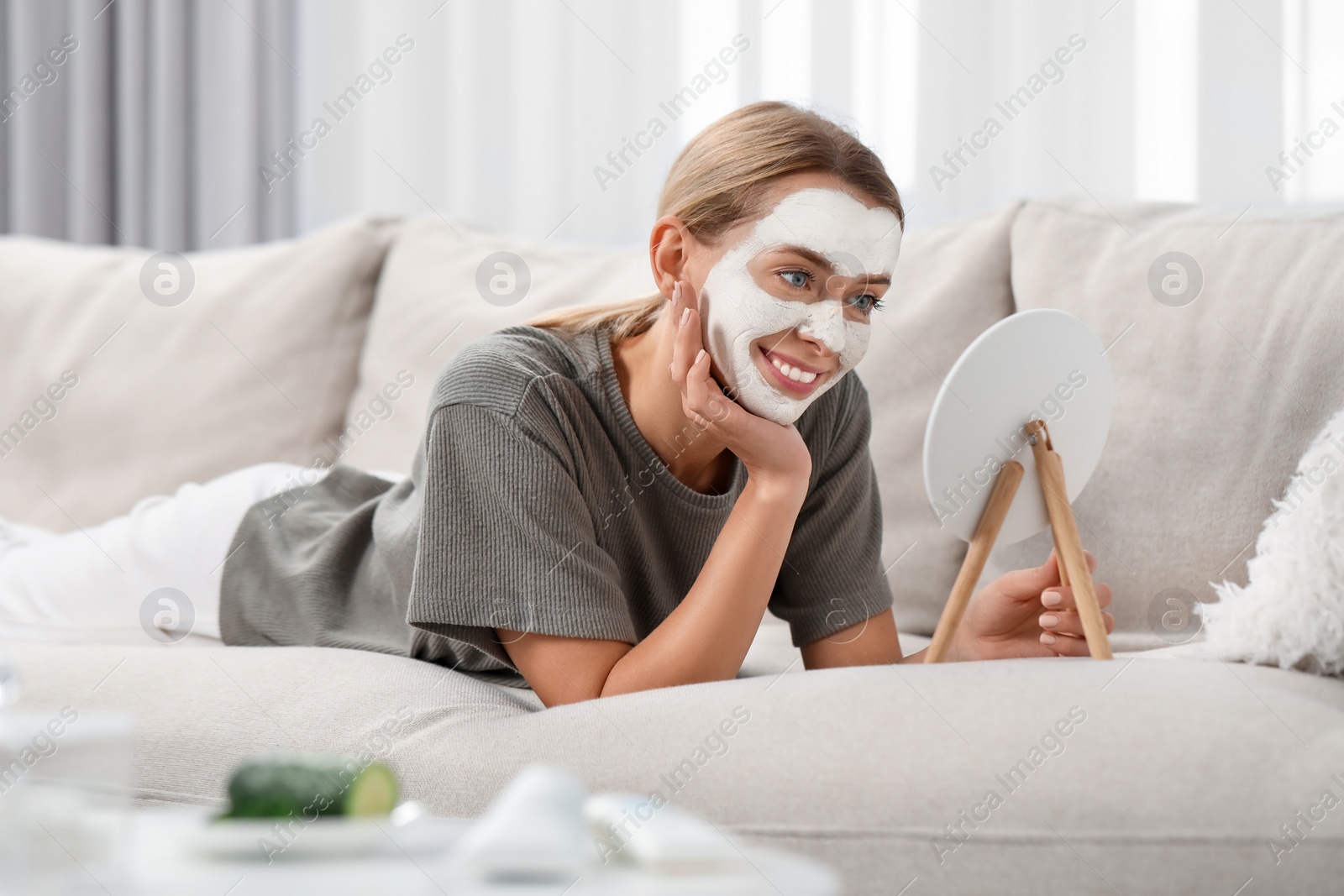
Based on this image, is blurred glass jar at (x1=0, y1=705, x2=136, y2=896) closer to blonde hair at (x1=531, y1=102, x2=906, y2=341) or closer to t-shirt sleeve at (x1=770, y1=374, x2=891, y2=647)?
blonde hair at (x1=531, y1=102, x2=906, y2=341)

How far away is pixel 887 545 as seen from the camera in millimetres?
1382

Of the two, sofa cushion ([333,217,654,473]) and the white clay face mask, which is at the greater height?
the white clay face mask

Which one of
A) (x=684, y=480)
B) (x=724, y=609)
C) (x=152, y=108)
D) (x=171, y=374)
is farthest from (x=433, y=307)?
(x=152, y=108)

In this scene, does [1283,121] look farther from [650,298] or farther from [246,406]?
[246,406]

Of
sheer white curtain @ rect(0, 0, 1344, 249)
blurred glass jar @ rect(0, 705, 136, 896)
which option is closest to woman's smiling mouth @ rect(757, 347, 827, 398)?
blurred glass jar @ rect(0, 705, 136, 896)

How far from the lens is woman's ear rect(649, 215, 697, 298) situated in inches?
40.7

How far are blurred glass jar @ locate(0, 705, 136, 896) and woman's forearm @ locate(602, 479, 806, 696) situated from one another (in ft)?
1.73

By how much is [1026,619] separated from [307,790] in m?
0.83

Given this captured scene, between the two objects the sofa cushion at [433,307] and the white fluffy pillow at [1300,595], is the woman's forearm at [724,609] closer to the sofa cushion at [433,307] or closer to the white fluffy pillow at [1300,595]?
the white fluffy pillow at [1300,595]

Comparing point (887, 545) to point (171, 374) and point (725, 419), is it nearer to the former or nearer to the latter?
point (725, 419)

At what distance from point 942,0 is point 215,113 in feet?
5.40

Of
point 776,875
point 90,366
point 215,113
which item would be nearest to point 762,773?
point 776,875

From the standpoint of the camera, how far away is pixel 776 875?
1.50 feet

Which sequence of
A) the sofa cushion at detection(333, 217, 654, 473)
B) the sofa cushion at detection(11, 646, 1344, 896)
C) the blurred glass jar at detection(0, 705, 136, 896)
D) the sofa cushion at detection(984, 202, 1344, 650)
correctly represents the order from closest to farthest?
the blurred glass jar at detection(0, 705, 136, 896), the sofa cushion at detection(11, 646, 1344, 896), the sofa cushion at detection(984, 202, 1344, 650), the sofa cushion at detection(333, 217, 654, 473)
